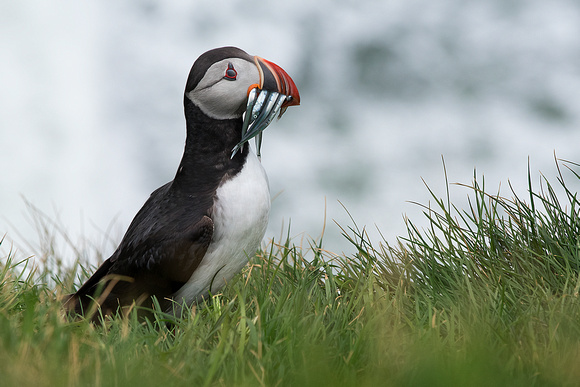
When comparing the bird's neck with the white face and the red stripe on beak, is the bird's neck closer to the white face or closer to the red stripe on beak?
the white face

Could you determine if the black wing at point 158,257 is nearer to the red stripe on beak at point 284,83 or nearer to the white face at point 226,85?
the white face at point 226,85

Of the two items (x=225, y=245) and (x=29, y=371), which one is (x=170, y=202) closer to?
(x=225, y=245)

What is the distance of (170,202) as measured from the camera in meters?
3.85

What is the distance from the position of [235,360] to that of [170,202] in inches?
57.8

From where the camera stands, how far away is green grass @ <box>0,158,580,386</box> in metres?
2.44

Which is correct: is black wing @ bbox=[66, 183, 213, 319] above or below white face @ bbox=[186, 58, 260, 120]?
below

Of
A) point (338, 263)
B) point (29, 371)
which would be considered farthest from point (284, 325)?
point (338, 263)

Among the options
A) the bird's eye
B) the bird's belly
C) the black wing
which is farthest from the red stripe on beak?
the black wing

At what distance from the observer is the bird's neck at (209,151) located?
3.77 meters

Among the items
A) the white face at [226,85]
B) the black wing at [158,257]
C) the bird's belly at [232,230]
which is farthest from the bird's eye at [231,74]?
the black wing at [158,257]

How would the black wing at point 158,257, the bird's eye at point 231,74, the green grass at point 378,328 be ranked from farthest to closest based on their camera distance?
1. the bird's eye at point 231,74
2. the black wing at point 158,257
3. the green grass at point 378,328

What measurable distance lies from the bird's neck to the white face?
0.09 meters

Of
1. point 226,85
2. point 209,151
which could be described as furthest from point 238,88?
point 209,151

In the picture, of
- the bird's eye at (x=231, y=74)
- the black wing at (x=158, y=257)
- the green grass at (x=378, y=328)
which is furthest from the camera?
the bird's eye at (x=231, y=74)
